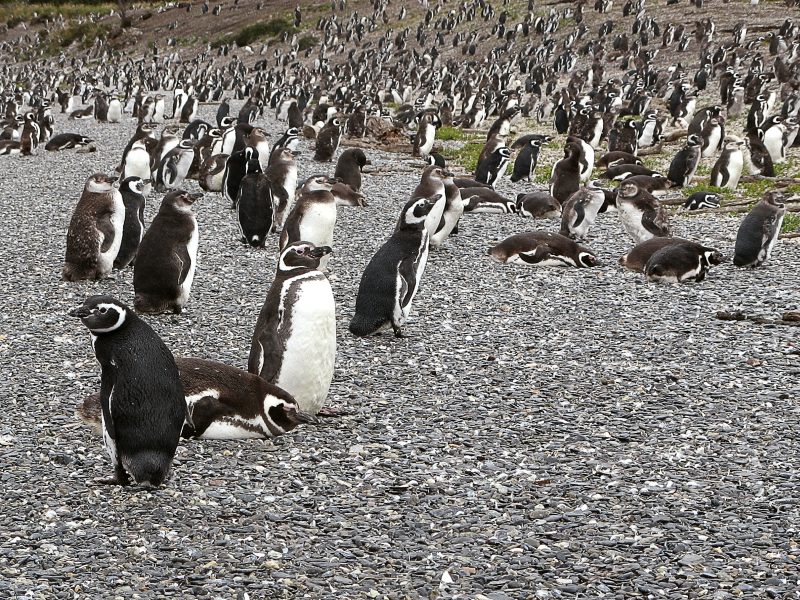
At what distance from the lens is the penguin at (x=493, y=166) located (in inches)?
655

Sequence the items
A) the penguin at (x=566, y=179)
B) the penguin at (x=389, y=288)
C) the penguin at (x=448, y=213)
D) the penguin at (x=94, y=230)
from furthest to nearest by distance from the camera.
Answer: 1. the penguin at (x=566, y=179)
2. the penguin at (x=448, y=213)
3. the penguin at (x=94, y=230)
4. the penguin at (x=389, y=288)

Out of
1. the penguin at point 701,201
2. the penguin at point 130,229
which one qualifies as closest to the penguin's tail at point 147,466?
the penguin at point 130,229

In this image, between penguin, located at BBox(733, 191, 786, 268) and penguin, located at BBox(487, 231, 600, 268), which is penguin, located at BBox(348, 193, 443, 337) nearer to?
penguin, located at BBox(487, 231, 600, 268)

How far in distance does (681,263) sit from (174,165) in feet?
31.7

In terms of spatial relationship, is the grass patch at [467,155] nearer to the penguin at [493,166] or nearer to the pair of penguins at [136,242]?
the penguin at [493,166]

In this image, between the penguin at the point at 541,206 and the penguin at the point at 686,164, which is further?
the penguin at the point at 686,164

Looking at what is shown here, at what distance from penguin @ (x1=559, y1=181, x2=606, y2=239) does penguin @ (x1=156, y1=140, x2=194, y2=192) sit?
23.5ft

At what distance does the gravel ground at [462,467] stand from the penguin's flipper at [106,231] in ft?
2.38

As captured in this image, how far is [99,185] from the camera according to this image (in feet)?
33.5

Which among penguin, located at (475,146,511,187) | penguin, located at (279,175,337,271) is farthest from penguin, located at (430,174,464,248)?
penguin, located at (475,146,511,187)

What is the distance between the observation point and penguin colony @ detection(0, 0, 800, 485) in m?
5.66

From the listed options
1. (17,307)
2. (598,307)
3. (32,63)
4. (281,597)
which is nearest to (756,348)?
(598,307)

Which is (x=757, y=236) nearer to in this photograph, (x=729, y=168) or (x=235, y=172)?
(x=729, y=168)

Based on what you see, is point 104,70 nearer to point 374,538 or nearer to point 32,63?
point 32,63
